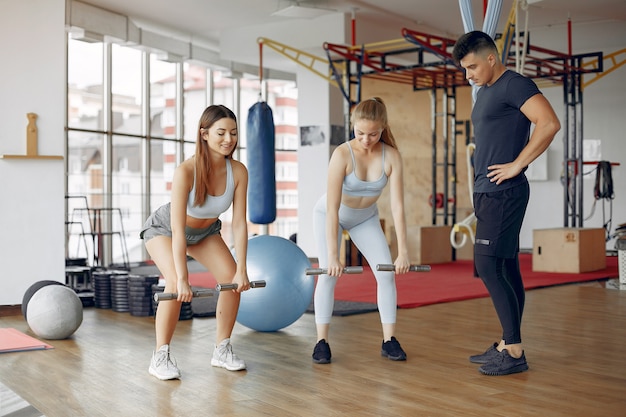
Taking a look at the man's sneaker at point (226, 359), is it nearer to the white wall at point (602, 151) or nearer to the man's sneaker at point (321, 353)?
the man's sneaker at point (321, 353)

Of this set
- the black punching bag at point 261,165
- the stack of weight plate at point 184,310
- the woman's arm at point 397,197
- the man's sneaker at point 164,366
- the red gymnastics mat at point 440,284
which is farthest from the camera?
the black punching bag at point 261,165

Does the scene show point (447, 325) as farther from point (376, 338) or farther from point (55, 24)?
point (55, 24)

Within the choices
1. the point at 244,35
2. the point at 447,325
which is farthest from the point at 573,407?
the point at 244,35

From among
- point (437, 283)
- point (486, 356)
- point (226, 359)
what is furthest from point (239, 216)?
point (437, 283)

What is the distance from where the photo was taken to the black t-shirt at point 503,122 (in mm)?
3482

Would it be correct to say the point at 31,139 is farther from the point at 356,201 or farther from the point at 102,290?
the point at 356,201

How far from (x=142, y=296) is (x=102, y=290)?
62cm

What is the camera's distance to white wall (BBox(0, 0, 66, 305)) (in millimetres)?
5914

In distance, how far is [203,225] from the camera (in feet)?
12.3

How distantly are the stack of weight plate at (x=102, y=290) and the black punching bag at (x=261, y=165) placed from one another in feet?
6.71

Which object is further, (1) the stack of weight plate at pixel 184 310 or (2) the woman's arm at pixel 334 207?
(1) the stack of weight plate at pixel 184 310

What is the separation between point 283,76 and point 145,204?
333 centimetres

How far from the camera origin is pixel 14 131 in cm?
593

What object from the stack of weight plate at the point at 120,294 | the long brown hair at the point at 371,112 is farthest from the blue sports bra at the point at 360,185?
the stack of weight plate at the point at 120,294
